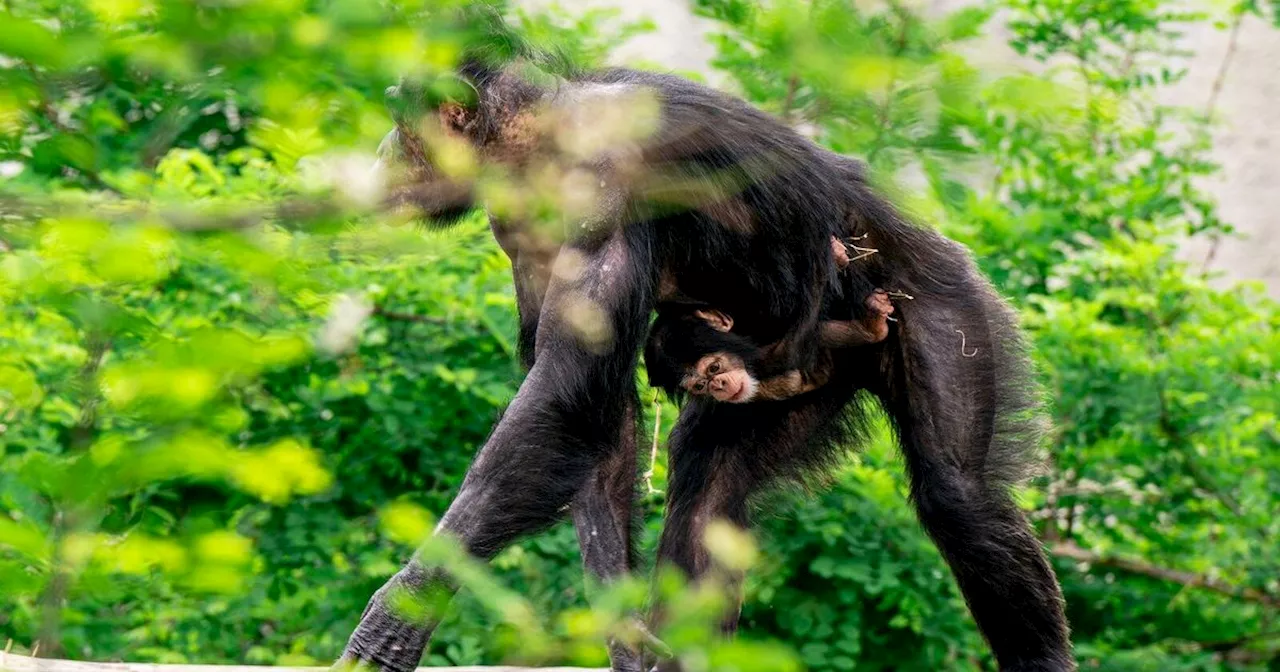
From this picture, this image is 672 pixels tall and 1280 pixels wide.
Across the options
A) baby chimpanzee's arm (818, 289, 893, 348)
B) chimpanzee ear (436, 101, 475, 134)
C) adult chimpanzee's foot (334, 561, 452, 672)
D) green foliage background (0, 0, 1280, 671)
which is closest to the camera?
green foliage background (0, 0, 1280, 671)

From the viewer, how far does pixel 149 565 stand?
1.43 m

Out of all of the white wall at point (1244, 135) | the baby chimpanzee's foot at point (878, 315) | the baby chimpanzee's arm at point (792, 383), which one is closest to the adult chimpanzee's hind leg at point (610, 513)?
the baby chimpanzee's arm at point (792, 383)

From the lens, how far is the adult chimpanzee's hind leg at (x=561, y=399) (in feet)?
11.6

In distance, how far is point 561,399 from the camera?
358cm

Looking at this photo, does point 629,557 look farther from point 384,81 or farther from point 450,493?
point 384,81

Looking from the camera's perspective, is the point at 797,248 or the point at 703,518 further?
the point at 703,518

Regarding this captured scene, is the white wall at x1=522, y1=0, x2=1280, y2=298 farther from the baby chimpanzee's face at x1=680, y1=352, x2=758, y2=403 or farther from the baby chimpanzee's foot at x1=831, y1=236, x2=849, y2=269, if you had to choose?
the baby chimpanzee's face at x1=680, y1=352, x2=758, y2=403

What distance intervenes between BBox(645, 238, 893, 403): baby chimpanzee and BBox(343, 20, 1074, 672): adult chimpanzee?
46mm

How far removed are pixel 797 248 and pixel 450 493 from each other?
2.78m

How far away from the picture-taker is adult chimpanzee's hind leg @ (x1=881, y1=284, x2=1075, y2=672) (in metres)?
4.10

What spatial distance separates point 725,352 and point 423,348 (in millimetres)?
2637

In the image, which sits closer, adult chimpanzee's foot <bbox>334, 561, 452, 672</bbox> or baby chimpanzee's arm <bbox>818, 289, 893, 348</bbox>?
adult chimpanzee's foot <bbox>334, 561, 452, 672</bbox>

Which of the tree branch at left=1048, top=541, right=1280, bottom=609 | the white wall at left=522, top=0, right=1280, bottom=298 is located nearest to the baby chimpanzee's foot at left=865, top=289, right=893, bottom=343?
the tree branch at left=1048, top=541, right=1280, bottom=609

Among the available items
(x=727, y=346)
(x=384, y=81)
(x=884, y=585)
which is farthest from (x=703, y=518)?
(x=384, y=81)
